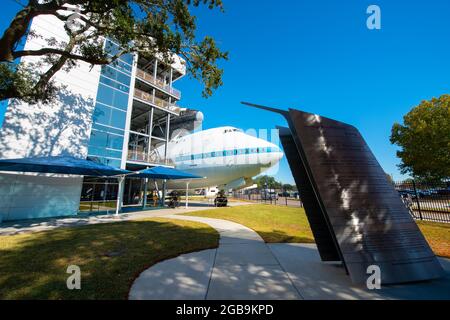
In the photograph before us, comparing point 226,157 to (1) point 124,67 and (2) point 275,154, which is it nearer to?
(2) point 275,154

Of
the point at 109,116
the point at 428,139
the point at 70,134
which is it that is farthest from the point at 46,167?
the point at 428,139

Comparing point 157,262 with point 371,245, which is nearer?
point 371,245

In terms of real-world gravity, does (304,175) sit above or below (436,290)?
above

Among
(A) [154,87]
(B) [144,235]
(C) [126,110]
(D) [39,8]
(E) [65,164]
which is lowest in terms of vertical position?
(B) [144,235]

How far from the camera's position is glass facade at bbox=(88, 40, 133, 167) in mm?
15602

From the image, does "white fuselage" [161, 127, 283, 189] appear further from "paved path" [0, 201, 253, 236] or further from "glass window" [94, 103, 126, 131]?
"paved path" [0, 201, 253, 236]

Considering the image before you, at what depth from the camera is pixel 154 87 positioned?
73.6ft

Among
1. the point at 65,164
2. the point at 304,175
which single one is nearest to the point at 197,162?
the point at 65,164

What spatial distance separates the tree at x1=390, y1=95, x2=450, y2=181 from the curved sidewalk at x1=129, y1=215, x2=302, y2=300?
1247 inches

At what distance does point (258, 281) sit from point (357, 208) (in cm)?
231

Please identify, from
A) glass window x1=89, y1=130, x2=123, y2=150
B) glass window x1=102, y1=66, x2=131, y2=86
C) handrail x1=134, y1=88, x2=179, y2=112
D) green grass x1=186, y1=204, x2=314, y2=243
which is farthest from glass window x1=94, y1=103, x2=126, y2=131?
green grass x1=186, y1=204, x2=314, y2=243
